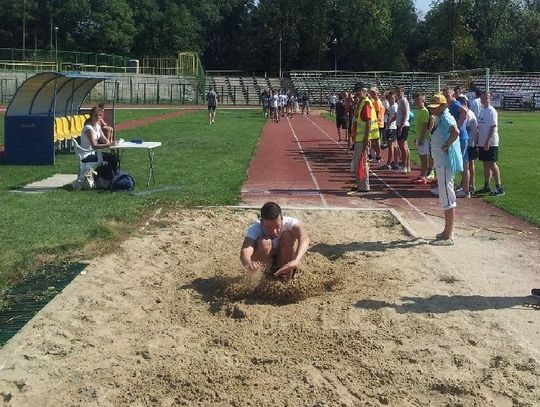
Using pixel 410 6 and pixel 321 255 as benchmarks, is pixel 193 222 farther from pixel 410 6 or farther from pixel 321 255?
pixel 410 6

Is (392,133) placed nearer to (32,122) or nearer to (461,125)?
(461,125)

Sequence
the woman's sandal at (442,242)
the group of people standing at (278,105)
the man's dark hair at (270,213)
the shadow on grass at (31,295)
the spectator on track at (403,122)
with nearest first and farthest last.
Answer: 1. the shadow on grass at (31,295)
2. the man's dark hair at (270,213)
3. the woman's sandal at (442,242)
4. the spectator on track at (403,122)
5. the group of people standing at (278,105)

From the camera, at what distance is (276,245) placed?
21.9 ft

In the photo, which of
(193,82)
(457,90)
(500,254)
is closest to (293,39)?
(193,82)

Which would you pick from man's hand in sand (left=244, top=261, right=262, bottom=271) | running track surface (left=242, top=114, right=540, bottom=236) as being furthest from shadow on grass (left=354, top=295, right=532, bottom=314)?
running track surface (left=242, top=114, right=540, bottom=236)

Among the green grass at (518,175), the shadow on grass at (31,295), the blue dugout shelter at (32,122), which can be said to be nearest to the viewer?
the shadow on grass at (31,295)

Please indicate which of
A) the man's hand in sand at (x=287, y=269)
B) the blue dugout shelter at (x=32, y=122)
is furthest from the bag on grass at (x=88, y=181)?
the man's hand in sand at (x=287, y=269)

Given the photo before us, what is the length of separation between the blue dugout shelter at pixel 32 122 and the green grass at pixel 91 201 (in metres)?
0.62

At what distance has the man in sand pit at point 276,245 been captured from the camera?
6.52 metres

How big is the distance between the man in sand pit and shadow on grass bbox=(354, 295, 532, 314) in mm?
762

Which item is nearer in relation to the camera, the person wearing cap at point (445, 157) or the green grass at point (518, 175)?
the person wearing cap at point (445, 157)

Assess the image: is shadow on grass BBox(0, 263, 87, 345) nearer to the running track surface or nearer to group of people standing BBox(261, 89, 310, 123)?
the running track surface

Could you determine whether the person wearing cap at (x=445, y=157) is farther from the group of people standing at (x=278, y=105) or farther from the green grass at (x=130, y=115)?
the group of people standing at (x=278, y=105)

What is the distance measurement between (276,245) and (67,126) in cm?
1307
